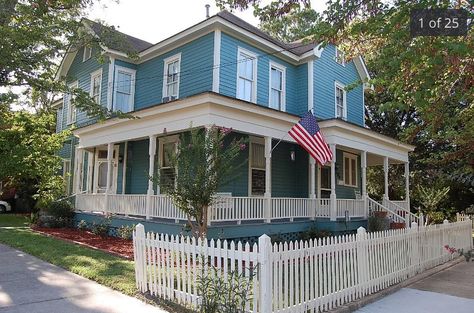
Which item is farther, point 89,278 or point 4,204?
point 4,204

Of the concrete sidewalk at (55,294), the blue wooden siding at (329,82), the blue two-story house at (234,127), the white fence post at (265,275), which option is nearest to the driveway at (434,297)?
the white fence post at (265,275)

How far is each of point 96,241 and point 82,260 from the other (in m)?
3.51

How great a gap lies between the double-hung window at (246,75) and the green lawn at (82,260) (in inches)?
308

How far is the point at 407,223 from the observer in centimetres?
1700

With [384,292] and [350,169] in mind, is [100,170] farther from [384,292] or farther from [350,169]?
[384,292]

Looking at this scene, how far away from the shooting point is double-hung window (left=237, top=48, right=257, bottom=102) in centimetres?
1525

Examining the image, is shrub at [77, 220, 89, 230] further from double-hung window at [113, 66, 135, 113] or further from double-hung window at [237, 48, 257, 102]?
double-hung window at [237, 48, 257, 102]

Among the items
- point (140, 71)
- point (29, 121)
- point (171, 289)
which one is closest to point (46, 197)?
point (29, 121)

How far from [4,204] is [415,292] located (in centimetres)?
2632

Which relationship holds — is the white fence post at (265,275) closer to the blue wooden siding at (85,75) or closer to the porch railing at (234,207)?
the porch railing at (234,207)

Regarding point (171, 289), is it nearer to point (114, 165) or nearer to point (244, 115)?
point (244, 115)

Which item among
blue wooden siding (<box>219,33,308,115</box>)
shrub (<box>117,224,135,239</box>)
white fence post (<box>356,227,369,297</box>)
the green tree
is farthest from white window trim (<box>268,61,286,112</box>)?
white fence post (<box>356,227,369,297</box>)

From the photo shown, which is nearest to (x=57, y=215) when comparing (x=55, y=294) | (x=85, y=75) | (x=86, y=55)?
(x=85, y=75)

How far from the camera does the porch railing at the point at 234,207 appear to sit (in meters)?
11.5
